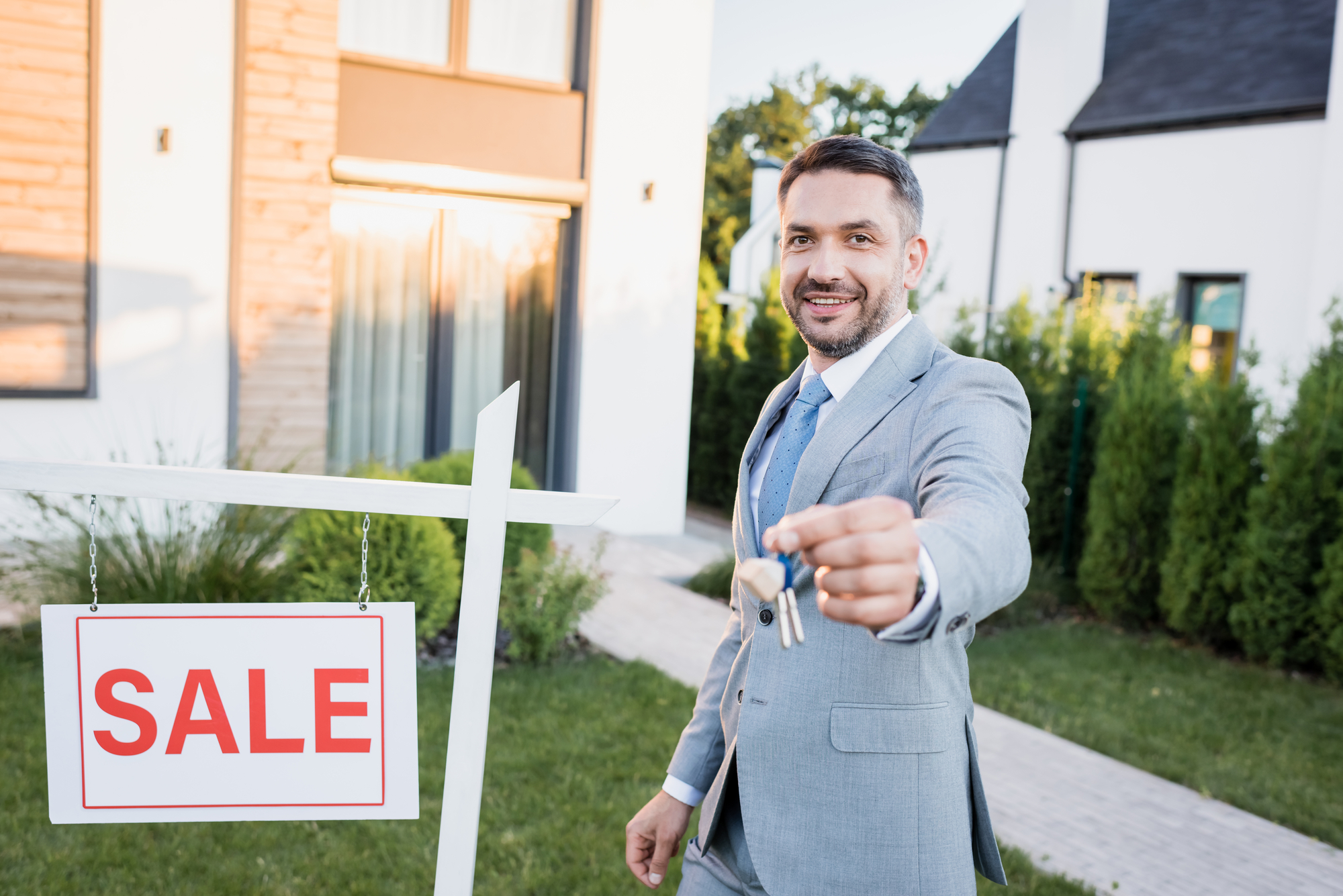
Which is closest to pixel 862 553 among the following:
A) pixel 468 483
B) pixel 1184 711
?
pixel 468 483

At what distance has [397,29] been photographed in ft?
29.9

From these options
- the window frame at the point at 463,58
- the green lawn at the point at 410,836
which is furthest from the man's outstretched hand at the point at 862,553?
the window frame at the point at 463,58

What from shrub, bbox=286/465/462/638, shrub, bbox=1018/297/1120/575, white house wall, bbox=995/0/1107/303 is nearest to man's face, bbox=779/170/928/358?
shrub, bbox=286/465/462/638

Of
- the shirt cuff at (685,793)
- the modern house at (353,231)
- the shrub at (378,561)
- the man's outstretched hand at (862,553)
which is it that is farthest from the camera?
the modern house at (353,231)

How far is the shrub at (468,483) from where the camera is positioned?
634cm

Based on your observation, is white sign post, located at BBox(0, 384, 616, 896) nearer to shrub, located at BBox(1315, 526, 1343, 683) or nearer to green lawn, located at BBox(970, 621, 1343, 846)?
green lawn, located at BBox(970, 621, 1343, 846)

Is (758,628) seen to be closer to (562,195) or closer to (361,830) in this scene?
(361,830)

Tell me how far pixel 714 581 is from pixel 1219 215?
10.7m

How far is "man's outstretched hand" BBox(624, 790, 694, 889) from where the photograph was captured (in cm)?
225

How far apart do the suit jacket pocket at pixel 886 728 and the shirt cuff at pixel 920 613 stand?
2.13 feet

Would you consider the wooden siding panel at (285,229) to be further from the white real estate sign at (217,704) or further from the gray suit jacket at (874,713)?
the gray suit jacket at (874,713)

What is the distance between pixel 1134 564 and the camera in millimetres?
7680

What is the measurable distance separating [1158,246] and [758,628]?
15.9 meters

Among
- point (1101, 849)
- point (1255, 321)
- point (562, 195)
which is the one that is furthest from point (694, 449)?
point (1101, 849)
